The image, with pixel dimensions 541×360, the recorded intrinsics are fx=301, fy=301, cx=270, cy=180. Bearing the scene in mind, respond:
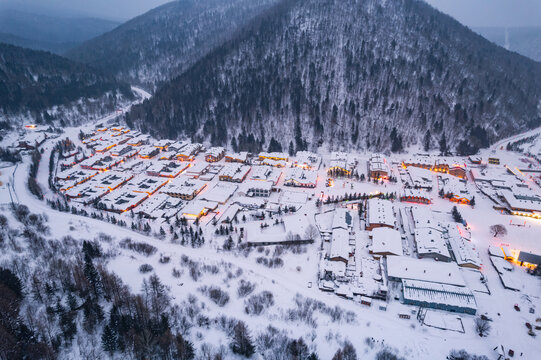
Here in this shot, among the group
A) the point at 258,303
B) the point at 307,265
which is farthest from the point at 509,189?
the point at 258,303

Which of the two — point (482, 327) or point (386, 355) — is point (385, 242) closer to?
point (482, 327)

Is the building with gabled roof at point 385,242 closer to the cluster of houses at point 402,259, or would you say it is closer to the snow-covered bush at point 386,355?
the cluster of houses at point 402,259

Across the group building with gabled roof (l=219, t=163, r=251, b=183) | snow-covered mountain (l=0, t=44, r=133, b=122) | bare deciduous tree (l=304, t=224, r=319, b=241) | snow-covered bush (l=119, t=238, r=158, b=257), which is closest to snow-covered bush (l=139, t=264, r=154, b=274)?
snow-covered bush (l=119, t=238, r=158, b=257)

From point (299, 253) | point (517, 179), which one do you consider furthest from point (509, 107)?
point (299, 253)

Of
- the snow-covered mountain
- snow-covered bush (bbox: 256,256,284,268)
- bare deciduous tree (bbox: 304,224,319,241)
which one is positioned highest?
the snow-covered mountain

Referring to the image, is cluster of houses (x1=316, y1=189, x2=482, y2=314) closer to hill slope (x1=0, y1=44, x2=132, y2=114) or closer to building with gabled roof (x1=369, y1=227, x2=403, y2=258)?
building with gabled roof (x1=369, y1=227, x2=403, y2=258)

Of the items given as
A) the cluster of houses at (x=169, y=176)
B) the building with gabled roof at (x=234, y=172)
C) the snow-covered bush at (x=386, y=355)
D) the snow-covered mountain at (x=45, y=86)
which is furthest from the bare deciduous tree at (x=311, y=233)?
the snow-covered mountain at (x=45, y=86)

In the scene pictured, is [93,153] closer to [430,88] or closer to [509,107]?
[430,88]
